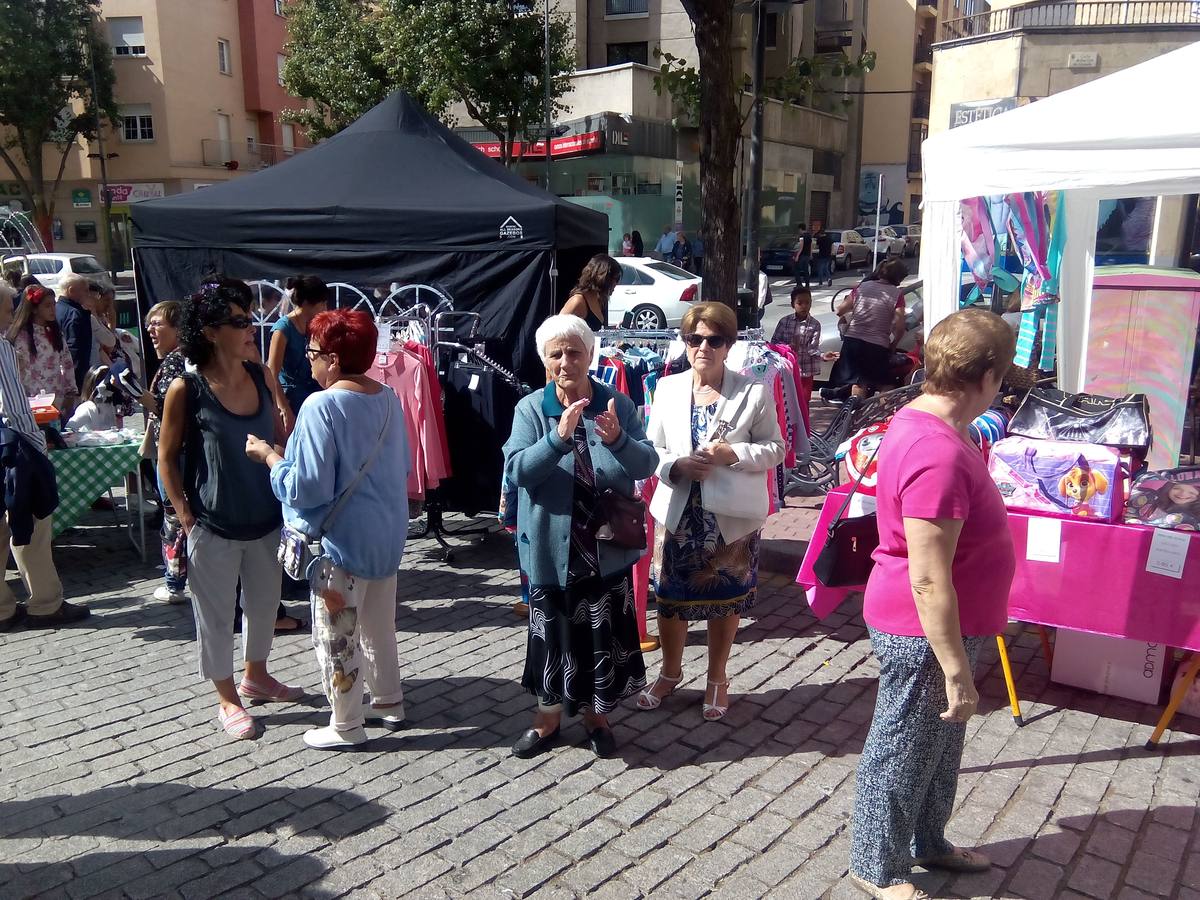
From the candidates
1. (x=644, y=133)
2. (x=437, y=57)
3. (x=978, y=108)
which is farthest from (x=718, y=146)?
(x=644, y=133)

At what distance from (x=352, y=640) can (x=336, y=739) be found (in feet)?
1.44

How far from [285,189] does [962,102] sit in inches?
790

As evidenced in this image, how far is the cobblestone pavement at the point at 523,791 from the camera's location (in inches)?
116

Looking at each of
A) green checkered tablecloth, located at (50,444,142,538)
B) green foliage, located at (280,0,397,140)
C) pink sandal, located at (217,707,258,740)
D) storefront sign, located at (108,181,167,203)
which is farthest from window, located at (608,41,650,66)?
pink sandal, located at (217,707,258,740)

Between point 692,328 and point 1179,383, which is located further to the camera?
point 1179,383

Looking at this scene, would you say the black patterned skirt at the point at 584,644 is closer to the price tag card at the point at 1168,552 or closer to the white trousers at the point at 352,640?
the white trousers at the point at 352,640

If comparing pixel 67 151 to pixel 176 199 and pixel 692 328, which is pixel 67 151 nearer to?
pixel 176 199

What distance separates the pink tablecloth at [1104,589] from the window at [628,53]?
33167 mm

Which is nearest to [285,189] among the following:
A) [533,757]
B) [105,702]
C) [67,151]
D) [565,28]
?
[105,702]

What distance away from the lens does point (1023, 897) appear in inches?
112

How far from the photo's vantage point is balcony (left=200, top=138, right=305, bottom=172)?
36.6m

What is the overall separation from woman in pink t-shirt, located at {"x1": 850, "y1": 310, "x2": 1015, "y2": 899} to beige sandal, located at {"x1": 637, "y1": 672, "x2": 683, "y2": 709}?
1374 mm

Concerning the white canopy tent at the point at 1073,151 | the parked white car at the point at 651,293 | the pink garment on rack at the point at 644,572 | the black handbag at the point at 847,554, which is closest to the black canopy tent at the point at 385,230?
the pink garment on rack at the point at 644,572

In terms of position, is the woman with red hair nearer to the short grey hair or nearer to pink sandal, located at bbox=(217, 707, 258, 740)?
pink sandal, located at bbox=(217, 707, 258, 740)
